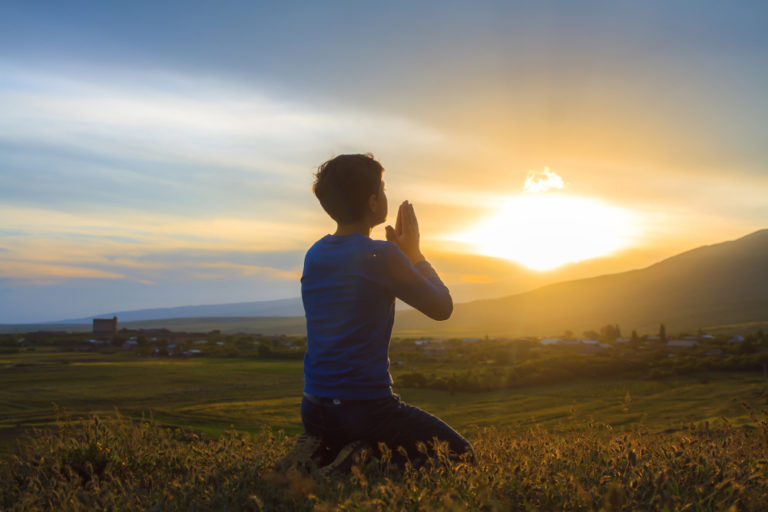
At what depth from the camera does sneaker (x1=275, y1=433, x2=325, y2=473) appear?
391 cm

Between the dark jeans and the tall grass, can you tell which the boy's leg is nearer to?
the dark jeans

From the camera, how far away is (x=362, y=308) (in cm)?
391

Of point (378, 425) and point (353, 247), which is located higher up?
point (353, 247)

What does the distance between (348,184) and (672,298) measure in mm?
171741

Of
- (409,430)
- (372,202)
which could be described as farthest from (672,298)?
(372,202)

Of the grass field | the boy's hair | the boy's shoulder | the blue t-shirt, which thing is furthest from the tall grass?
the grass field

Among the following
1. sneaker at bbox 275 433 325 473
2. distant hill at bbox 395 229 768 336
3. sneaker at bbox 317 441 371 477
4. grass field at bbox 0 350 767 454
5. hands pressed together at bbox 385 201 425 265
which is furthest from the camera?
distant hill at bbox 395 229 768 336

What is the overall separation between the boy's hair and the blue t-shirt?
21 cm

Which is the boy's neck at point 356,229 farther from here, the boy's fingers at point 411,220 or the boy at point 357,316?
the boy's fingers at point 411,220

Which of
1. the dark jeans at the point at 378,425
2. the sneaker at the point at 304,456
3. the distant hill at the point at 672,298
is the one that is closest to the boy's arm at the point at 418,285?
the dark jeans at the point at 378,425

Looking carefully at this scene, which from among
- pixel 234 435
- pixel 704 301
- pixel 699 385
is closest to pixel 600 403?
pixel 699 385

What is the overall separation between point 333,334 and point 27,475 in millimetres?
3024

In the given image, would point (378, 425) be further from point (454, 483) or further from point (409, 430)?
point (454, 483)

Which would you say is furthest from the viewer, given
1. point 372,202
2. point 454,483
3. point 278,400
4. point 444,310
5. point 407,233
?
point 278,400
